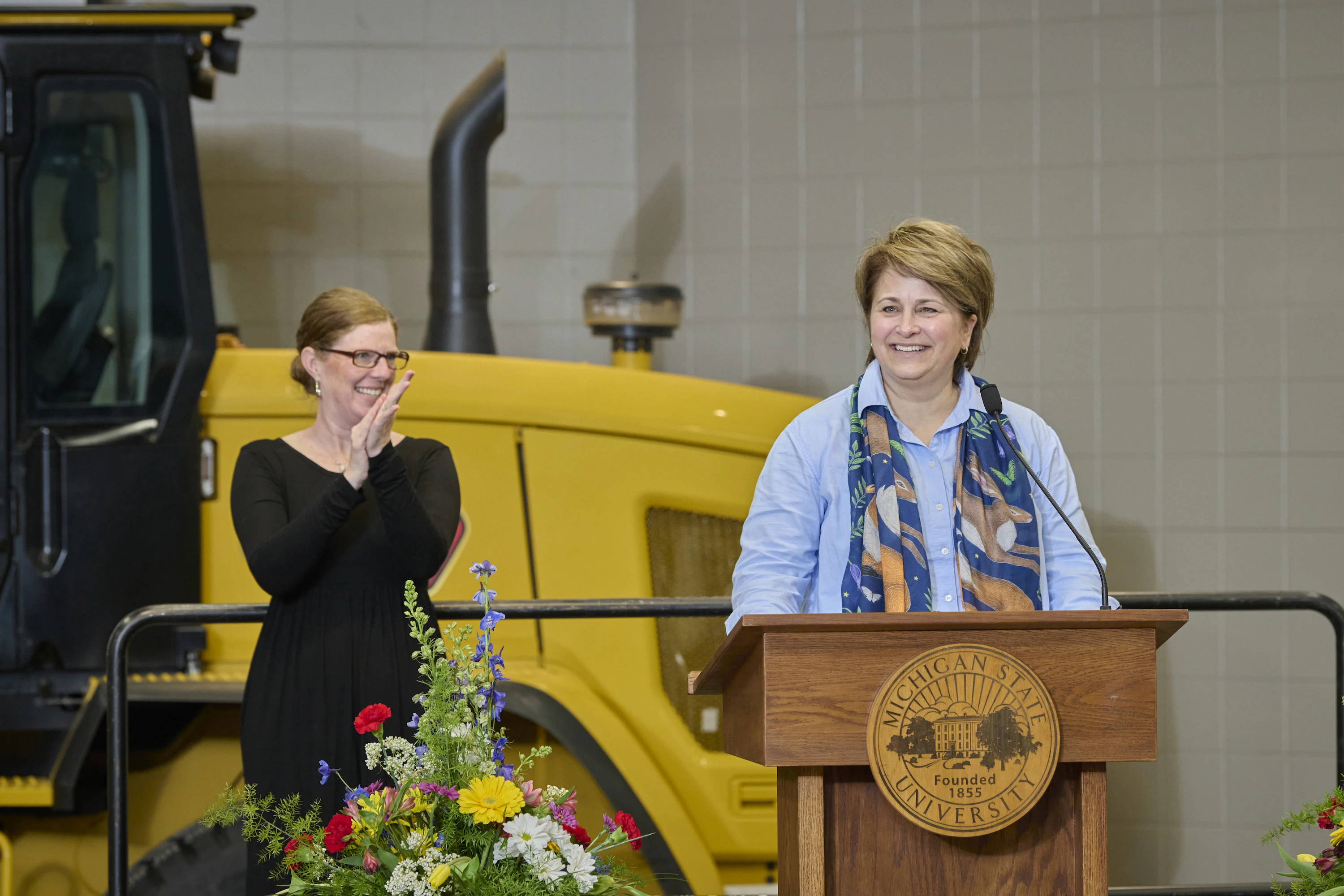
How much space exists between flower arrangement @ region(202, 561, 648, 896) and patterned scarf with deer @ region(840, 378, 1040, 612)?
450 millimetres

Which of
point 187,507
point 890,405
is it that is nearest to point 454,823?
point 890,405

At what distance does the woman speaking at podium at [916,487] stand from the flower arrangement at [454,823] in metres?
0.37

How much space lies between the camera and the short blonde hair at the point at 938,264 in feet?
5.41

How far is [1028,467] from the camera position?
62.7 inches

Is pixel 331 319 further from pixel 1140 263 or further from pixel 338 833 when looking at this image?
pixel 1140 263

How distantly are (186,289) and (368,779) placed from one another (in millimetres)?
1360

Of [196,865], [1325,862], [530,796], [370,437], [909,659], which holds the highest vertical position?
[370,437]

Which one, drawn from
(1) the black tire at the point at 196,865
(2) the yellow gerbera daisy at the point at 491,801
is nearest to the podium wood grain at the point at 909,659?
(2) the yellow gerbera daisy at the point at 491,801

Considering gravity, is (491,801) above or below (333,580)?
below

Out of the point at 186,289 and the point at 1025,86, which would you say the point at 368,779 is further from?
the point at 1025,86

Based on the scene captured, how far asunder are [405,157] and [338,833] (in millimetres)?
3964

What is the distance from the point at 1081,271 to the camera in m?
4.49

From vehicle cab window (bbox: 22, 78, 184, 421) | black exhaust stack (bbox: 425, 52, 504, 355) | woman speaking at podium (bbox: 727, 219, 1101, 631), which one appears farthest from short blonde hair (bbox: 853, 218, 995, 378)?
black exhaust stack (bbox: 425, 52, 504, 355)

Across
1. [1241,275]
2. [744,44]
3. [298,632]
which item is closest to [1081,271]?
[1241,275]
